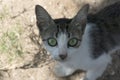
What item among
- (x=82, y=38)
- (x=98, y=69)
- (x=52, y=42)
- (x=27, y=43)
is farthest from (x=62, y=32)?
(x=27, y=43)

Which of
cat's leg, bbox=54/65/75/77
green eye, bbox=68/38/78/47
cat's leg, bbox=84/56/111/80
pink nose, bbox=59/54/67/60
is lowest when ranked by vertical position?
cat's leg, bbox=54/65/75/77

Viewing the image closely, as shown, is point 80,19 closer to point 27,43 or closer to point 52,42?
point 52,42

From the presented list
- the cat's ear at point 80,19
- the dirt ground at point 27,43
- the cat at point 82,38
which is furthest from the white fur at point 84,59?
the dirt ground at point 27,43

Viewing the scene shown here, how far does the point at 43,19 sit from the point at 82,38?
35 centimetres

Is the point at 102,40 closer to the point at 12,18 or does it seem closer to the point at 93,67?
the point at 93,67

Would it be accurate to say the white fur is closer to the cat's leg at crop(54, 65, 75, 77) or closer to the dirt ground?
the cat's leg at crop(54, 65, 75, 77)

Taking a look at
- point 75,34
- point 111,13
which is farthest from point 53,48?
point 111,13

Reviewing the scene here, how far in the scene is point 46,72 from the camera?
3.11 meters

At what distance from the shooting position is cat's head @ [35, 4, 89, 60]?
2.42m

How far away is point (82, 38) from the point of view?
8.52 ft

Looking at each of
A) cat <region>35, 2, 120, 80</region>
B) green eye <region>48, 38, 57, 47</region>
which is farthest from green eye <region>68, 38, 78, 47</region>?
green eye <region>48, 38, 57, 47</region>

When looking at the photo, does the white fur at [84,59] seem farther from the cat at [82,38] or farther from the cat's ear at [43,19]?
the cat's ear at [43,19]

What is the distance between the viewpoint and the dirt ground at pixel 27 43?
310 cm

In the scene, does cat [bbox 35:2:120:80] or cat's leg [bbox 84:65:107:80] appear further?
cat's leg [bbox 84:65:107:80]
